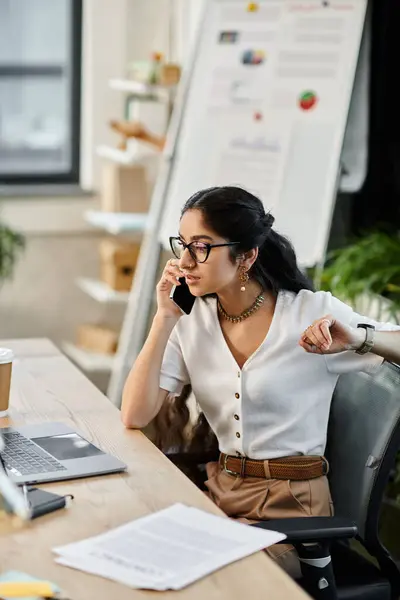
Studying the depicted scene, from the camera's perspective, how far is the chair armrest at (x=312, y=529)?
1624 millimetres

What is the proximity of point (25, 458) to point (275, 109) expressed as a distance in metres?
1.87

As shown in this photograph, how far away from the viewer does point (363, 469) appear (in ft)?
6.31

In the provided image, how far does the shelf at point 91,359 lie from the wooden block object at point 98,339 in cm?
2

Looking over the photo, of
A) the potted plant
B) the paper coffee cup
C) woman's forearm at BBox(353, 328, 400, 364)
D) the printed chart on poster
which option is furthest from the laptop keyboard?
the printed chart on poster

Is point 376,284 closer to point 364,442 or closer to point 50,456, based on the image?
point 364,442

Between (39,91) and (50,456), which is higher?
(39,91)

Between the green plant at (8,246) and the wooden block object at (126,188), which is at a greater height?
the wooden block object at (126,188)

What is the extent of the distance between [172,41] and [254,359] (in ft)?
8.64

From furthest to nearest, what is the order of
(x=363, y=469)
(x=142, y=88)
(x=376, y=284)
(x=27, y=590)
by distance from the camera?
(x=142, y=88)
(x=376, y=284)
(x=363, y=469)
(x=27, y=590)

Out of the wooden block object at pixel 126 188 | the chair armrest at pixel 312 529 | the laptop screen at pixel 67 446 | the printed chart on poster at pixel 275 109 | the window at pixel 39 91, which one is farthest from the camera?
the window at pixel 39 91

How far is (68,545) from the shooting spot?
4.75 feet

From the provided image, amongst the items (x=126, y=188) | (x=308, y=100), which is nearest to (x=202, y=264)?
(x=308, y=100)

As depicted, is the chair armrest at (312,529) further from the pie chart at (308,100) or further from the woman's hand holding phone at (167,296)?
the pie chart at (308,100)

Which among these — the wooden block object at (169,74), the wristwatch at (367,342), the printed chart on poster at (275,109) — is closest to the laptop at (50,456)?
the wristwatch at (367,342)
